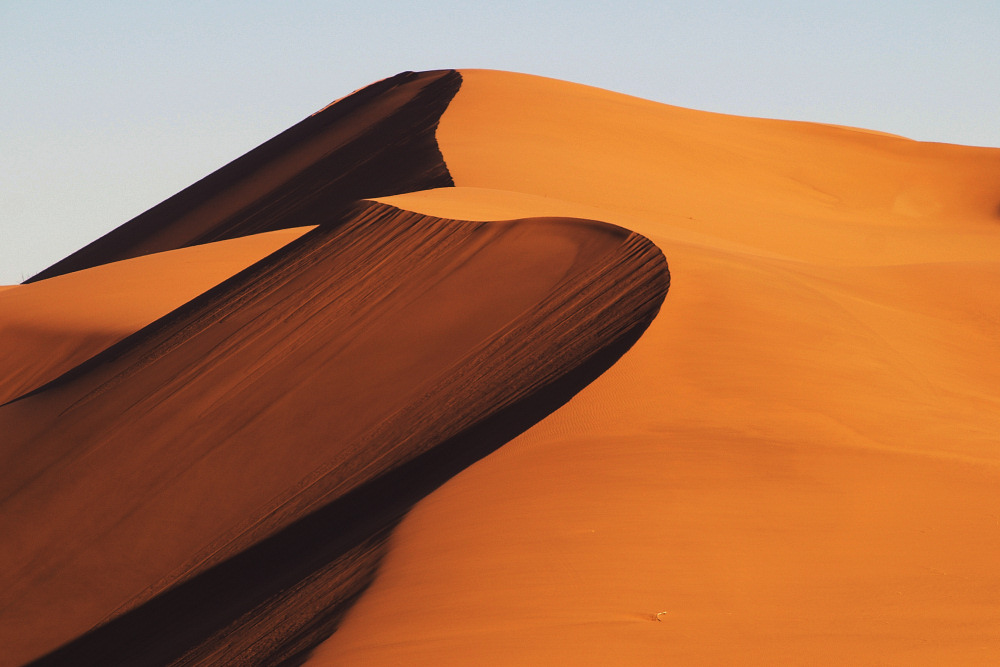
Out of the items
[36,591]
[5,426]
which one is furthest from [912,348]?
[5,426]

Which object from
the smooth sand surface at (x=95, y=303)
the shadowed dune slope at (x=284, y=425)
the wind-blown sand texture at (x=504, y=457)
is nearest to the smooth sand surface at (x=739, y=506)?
the wind-blown sand texture at (x=504, y=457)

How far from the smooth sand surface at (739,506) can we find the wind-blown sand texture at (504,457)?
0.06 feet

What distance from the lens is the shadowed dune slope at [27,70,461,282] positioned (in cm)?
2172

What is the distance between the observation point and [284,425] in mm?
8609

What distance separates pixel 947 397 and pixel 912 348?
4.37 feet

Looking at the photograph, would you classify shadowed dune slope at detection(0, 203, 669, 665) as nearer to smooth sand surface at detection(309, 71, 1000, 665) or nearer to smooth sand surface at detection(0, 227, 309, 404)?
smooth sand surface at detection(309, 71, 1000, 665)

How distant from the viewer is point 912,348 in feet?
29.1

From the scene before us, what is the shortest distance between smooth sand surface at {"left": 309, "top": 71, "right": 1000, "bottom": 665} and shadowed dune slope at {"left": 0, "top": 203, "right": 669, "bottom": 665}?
43 centimetres

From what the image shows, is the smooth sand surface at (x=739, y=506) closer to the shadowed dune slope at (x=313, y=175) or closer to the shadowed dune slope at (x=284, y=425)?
Answer: the shadowed dune slope at (x=284, y=425)

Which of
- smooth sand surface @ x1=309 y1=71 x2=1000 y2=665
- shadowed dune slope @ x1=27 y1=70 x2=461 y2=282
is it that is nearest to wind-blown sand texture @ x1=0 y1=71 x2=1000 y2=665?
smooth sand surface @ x1=309 y1=71 x2=1000 y2=665

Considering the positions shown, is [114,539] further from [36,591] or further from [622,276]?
[622,276]

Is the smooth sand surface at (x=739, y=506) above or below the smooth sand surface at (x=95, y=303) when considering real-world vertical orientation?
above

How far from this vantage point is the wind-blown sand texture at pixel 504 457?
14.9ft

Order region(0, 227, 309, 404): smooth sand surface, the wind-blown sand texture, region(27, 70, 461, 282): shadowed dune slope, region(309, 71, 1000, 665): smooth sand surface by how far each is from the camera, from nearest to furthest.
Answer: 1. region(309, 71, 1000, 665): smooth sand surface
2. the wind-blown sand texture
3. region(0, 227, 309, 404): smooth sand surface
4. region(27, 70, 461, 282): shadowed dune slope
